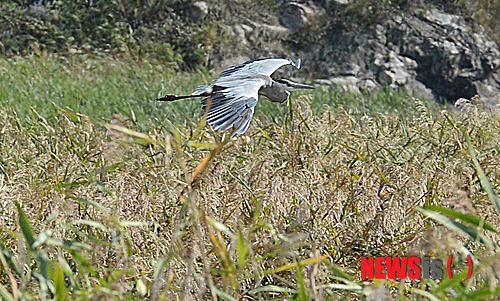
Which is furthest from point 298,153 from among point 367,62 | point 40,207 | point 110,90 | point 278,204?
point 367,62

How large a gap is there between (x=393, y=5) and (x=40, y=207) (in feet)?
21.8

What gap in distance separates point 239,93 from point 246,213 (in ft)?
2.05

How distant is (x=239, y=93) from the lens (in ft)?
8.30

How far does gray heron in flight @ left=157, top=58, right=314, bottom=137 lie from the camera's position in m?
2.25

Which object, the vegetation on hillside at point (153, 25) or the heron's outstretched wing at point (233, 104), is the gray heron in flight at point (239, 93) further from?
the vegetation on hillside at point (153, 25)

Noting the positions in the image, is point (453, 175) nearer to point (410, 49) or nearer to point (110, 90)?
point (110, 90)

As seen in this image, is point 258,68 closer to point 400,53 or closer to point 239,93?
point 239,93

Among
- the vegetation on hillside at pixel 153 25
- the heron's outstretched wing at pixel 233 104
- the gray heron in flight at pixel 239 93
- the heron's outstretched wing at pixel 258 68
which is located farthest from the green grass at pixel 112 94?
the heron's outstretched wing at pixel 233 104

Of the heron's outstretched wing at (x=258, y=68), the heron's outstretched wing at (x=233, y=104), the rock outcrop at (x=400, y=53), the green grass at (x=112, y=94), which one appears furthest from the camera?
the rock outcrop at (x=400, y=53)

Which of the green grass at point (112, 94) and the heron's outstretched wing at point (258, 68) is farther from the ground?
the heron's outstretched wing at point (258, 68)

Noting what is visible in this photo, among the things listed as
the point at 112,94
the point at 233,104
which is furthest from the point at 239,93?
the point at 112,94

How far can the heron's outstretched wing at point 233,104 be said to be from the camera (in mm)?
2225

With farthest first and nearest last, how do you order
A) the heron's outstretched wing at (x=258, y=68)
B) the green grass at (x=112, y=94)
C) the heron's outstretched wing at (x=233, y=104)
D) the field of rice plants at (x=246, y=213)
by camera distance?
the green grass at (x=112, y=94)
the heron's outstretched wing at (x=258, y=68)
the heron's outstretched wing at (x=233, y=104)
the field of rice plants at (x=246, y=213)

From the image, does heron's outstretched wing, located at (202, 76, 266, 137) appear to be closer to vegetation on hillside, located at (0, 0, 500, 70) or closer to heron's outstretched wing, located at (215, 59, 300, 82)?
heron's outstretched wing, located at (215, 59, 300, 82)
